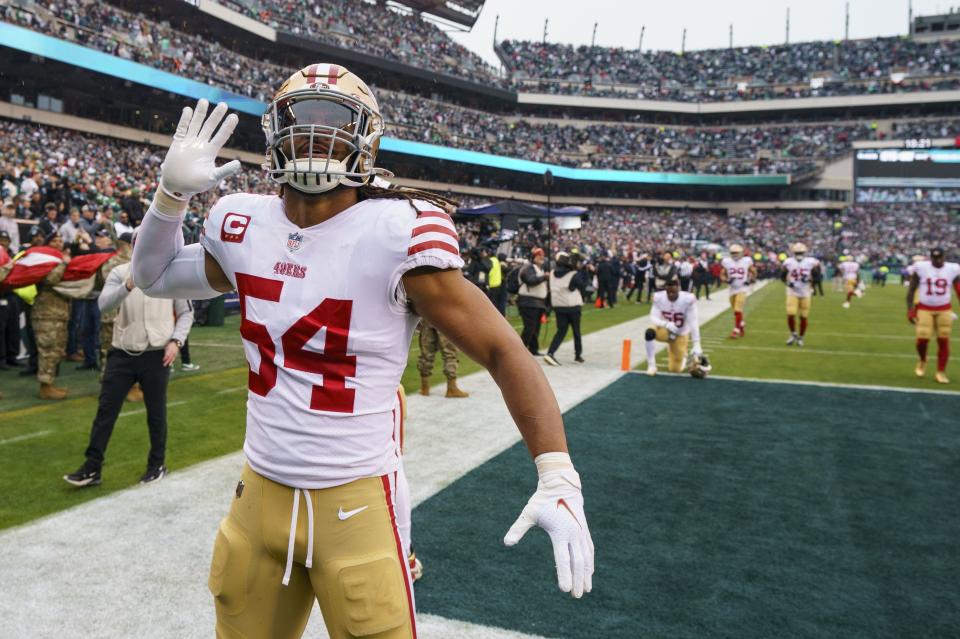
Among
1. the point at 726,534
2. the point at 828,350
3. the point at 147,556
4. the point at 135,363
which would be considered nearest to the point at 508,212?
the point at 828,350

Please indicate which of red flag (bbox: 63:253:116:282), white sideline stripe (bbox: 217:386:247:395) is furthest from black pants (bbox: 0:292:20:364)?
white sideline stripe (bbox: 217:386:247:395)

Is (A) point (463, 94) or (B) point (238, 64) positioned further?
(A) point (463, 94)

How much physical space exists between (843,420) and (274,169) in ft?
26.6

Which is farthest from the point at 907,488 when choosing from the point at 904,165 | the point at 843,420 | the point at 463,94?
the point at 904,165

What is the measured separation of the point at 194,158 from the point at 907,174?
222ft

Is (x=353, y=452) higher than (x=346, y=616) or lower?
higher

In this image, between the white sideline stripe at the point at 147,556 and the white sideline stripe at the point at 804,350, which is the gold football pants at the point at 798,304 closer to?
the white sideline stripe at the point at 804,350

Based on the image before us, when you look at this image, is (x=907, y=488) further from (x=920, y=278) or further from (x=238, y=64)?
(x=238, y=64)

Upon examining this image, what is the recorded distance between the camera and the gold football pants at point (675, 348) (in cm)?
1163

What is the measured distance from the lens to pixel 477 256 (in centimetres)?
1285

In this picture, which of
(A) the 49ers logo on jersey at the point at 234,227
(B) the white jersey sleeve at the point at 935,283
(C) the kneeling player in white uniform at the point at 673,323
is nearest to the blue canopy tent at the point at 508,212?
(C) the kneeling player in white uniform at the point at 673,323

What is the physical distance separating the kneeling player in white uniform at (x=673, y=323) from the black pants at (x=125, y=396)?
24.9ft

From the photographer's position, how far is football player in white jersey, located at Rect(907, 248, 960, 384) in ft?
35.5

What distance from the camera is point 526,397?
184 cm
